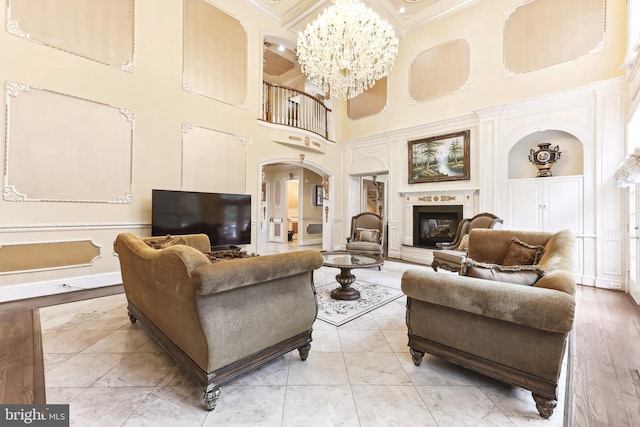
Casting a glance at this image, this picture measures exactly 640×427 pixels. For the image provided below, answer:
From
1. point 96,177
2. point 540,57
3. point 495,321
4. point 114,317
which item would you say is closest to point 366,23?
point 540,57

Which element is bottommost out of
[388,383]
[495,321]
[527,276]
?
[388,383]

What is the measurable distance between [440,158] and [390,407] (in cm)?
548

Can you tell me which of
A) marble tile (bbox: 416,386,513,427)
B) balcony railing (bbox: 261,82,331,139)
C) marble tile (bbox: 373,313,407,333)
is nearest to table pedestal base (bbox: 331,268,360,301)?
marble tile (bbox: 373,313,407,333)

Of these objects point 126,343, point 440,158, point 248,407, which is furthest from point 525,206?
point 126,343

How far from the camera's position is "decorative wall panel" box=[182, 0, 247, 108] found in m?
4.80

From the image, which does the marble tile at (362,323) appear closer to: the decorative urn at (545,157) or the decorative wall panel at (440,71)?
the decorative urn at (545,157)

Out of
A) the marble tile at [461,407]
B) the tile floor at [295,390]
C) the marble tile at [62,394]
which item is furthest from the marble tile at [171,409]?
the marble tile at [461,407]

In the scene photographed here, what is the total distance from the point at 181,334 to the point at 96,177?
3.44 meters

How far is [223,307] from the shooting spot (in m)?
1.52

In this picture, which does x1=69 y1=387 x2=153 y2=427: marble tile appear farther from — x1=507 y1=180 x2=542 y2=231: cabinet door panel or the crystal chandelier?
x1=507 y1=180 x2=542 y2=231: cabinet door panel

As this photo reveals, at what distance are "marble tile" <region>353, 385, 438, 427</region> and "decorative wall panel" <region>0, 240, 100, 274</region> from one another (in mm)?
4129

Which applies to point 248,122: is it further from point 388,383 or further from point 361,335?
point 388,383

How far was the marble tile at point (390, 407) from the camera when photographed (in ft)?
4.77

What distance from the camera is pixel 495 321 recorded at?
5.33 feet
